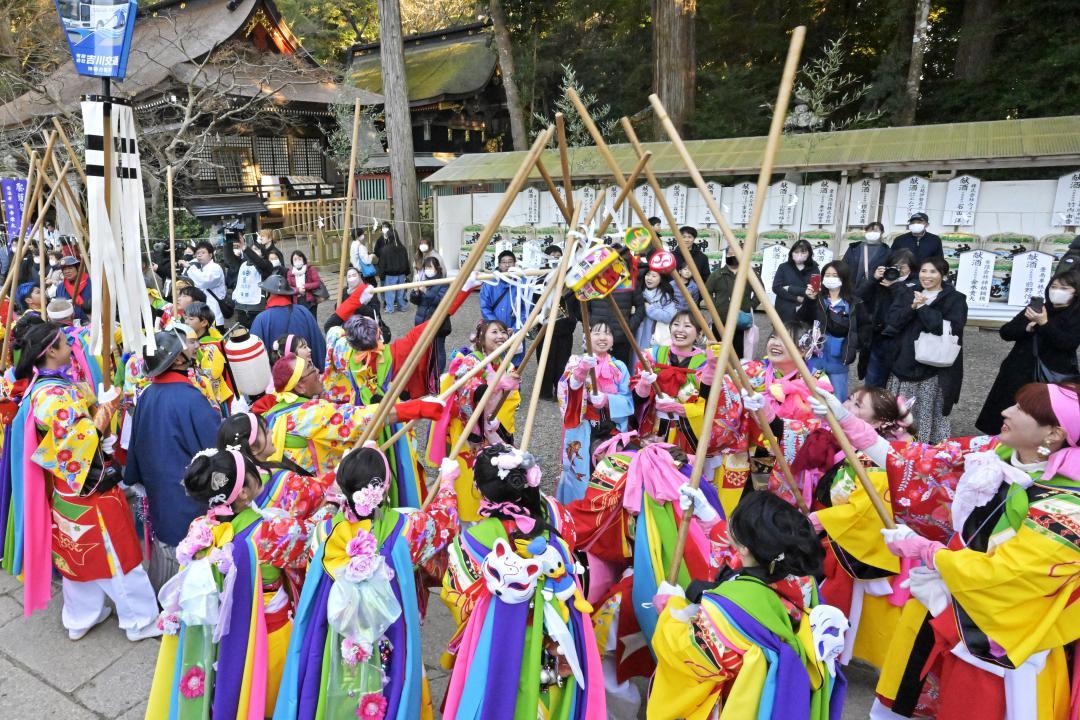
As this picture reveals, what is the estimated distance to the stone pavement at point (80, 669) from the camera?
11.3 feet

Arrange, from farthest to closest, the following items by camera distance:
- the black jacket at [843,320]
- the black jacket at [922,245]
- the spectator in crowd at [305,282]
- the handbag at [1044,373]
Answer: the black jacket at [922,245] < the spectator in crowd at [305,282] < the black jacket at [843,320] < the handbag at [1044,373]

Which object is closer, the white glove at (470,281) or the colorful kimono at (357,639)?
the colorful kimono at (357,639)

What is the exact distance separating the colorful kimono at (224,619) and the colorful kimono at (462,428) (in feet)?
5.67

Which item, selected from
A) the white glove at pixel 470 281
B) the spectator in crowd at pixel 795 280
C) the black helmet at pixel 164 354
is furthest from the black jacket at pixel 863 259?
the black helmet at pixel 164 354

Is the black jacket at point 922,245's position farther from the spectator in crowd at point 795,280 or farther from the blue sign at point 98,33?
the blue sign at point 98,33

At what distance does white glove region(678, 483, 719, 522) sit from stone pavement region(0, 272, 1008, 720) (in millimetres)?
1345

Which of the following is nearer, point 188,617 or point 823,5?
point 188,617

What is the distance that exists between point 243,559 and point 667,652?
1600 millimetres

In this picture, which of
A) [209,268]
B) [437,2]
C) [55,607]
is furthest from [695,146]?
[437,2]

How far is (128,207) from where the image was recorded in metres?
3.88

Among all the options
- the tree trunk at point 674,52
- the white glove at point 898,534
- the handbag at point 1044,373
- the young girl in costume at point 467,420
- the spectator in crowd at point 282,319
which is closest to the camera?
the white glove at point 898,534

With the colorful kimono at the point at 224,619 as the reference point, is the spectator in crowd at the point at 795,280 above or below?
above

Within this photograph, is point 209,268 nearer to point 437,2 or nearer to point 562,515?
point 562,515

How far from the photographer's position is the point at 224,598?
2.57 metres
